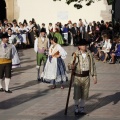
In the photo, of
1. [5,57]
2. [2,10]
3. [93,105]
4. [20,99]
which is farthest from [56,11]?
[93,105]

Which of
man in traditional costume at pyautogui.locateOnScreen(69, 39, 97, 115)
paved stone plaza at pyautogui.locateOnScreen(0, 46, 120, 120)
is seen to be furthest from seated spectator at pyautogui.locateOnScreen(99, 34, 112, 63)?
man in traditional costume at pyautogui.locateOnScreen(69, 39, 97, 115)

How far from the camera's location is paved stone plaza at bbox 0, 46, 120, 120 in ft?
33.6

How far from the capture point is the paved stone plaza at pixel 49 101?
1024cm

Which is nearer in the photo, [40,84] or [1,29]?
[40,84]

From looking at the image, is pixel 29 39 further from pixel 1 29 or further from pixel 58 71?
pixel 58 71

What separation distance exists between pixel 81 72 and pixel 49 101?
1.87 m

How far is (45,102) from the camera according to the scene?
11719 mm

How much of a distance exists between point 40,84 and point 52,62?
117 centimetres

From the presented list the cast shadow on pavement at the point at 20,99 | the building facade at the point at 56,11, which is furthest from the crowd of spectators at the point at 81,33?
the cast shadow on pavement at the point at 20,99

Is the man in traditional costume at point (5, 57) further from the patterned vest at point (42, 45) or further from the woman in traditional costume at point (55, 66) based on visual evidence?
the patterned vest at point (42, 45)

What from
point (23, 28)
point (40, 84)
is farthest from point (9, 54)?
point (23, 28)

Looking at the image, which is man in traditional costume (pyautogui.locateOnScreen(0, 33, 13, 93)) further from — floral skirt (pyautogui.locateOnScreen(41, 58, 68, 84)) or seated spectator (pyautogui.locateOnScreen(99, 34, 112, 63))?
seated spectator (pyautogui.locateOnScreen(99, 34, 112, 63))

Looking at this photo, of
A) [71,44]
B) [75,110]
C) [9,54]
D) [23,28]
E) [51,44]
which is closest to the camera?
[75,110]

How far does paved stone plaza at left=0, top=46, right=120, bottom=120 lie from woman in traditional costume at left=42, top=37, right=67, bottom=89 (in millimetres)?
280
